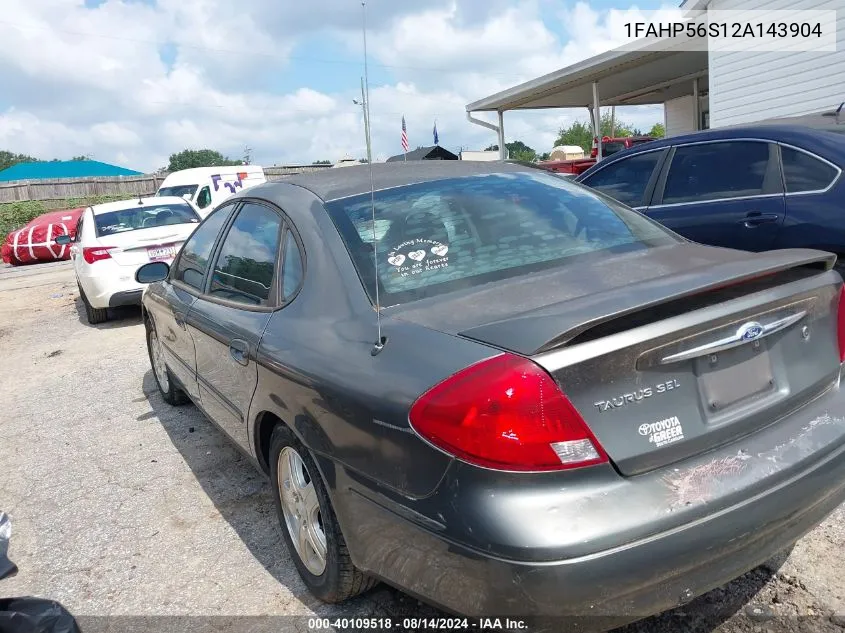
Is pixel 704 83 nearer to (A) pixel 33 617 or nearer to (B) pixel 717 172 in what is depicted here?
(B) pixel 717 172

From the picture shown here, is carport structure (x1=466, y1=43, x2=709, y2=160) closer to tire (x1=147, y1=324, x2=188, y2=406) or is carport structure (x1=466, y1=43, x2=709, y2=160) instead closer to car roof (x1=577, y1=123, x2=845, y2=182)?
car roof (x1=577, y1=123, x2=845, y2=182)

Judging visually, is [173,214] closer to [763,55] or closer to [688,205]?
[688,205]

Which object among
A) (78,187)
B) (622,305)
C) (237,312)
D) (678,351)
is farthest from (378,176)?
(78,187)

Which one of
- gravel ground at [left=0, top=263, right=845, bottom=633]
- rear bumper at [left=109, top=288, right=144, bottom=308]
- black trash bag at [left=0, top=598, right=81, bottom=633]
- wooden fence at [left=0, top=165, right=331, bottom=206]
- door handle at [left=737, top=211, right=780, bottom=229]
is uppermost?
wooden fence at [left=0, top=165, right=331, bottom=206]

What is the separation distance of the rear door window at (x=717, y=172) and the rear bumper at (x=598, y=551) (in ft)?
11.2

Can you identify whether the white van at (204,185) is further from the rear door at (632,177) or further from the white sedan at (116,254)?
the rear door at (632,177)

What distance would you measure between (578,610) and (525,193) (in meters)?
1.83

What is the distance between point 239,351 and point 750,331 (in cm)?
198

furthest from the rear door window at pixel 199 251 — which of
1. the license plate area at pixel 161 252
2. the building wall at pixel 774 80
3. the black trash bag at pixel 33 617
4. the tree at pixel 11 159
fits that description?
the tree at pixel 11 159

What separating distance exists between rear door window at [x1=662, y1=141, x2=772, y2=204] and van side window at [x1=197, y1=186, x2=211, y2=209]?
13533 mm

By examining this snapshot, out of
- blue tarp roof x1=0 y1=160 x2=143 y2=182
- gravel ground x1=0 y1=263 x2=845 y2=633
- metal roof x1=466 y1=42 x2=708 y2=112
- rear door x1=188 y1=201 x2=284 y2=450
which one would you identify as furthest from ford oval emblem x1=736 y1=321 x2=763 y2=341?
blue tarp roof x1=0 y1=160 x2=143 y2=182

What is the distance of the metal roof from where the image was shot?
15.3m

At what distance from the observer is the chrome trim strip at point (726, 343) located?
1.92 m

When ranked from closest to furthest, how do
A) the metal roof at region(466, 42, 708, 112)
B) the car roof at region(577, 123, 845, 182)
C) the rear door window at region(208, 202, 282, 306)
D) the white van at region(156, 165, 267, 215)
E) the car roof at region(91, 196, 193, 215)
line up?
1. the rear door window at region(208, 202, 282, 306)
2. the car roof at region(577, 123, 845, 182)
3. the car roof at region(91, 196, 193, 215)
4. the metal roof at region(466, 42, 708, 112)
5. the white van at region(156, 165, 267, 215)
